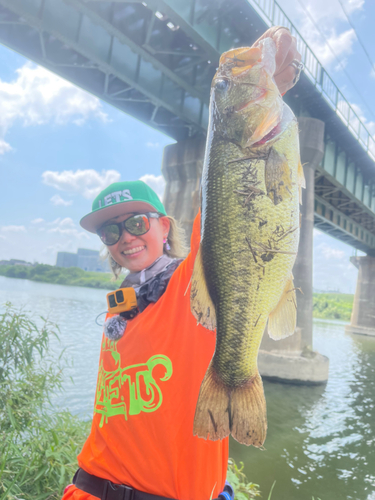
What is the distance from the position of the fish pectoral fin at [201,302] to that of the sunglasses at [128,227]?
31.9 inches

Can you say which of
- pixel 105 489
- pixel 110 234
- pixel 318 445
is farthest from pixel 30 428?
pixel 318 445

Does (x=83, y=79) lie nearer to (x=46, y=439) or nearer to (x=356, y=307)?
(x=46, y=439)

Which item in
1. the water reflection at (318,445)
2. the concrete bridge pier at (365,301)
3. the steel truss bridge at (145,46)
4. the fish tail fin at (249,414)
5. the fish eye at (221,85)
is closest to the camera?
the fish tail fin at (249,414)

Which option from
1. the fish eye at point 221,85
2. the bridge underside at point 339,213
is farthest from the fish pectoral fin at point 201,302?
the bridge underside at point 339,213

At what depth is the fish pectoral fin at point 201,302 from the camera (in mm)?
1219

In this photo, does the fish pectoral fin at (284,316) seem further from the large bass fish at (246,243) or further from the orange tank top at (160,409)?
the orange tank top at (160,409)

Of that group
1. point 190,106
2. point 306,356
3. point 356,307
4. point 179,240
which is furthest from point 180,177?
point 356,307

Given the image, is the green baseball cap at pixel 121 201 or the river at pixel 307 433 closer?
the green baseball cap at pixel 121 201

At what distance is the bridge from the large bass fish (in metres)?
8.38

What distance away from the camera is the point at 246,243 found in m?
1.18

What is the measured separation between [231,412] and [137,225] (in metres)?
1.17

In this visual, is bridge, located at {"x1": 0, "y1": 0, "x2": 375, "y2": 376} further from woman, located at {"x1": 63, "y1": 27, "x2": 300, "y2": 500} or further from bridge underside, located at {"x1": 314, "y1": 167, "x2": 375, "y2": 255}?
woman, located at {"x1": 63, "y1": 27, "x2": 300, "y2": 500}

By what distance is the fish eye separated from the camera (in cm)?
131

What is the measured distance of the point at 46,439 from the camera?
3537 millimetres
